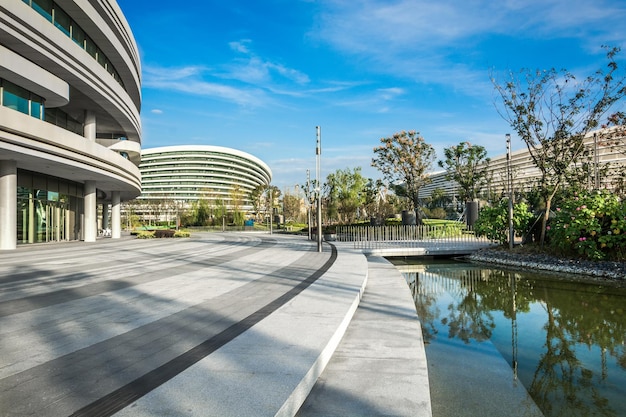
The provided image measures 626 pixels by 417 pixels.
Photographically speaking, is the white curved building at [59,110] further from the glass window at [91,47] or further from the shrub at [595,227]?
the shrub at [595,227]

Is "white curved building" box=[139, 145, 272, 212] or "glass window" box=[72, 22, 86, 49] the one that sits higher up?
"white curved building" box=[139, 145, 272, 212]

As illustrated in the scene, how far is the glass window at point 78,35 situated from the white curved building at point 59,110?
0.18 ft

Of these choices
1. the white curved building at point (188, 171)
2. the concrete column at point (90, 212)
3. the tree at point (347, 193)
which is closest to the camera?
the concrete column at point (90, 212)

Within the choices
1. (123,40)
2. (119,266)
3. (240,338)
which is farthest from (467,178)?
(240,338)

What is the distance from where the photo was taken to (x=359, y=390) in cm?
375

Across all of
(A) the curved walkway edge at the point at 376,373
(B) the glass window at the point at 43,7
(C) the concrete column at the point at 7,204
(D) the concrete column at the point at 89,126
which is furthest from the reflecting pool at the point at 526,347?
(D) the concrete column at the point at 89,126

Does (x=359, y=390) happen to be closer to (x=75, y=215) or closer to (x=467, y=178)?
(x=75, y=215)

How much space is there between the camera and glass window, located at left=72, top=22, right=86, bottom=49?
71.8ft

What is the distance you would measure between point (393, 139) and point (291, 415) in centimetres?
3287

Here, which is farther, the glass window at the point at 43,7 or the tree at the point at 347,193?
the tree at the point at 347,193

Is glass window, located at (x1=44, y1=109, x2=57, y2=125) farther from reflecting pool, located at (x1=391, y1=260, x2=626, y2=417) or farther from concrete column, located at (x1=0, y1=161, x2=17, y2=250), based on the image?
reflecting pool, located at (x1=391, y1=260, x2=626, y2=417)

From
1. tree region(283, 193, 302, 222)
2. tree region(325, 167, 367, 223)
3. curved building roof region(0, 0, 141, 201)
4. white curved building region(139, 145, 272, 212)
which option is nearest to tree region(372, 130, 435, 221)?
tree region(325, 167, 367, 223)

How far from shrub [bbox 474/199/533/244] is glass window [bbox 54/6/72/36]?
77.1 feet

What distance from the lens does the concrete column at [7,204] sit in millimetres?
18516
